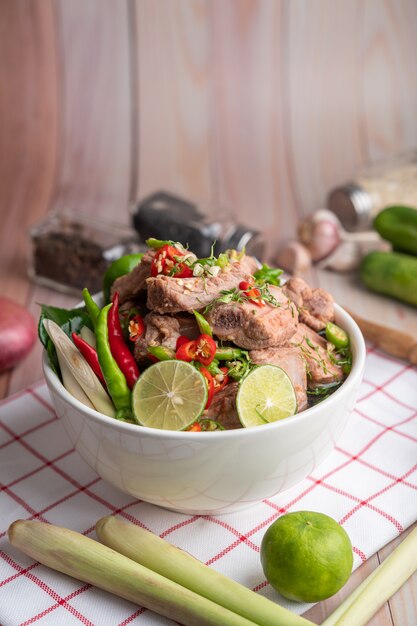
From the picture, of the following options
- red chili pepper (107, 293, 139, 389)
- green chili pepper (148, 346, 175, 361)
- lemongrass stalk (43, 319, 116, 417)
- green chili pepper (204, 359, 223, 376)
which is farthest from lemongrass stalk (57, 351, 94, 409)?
green chili pepper (204, 359, 223, 376)

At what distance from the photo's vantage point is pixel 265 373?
2279 mm

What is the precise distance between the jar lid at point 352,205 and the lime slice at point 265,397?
8.91ft

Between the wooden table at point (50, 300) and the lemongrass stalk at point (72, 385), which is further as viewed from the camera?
the wooden table at point (50, 300)

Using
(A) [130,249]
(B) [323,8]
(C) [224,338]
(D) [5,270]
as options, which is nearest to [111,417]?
(C) [224,338]

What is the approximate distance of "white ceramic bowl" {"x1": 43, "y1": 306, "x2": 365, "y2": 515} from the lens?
2197 millimetres

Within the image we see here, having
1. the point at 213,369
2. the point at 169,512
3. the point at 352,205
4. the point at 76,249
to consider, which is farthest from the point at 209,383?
the point at 352,205

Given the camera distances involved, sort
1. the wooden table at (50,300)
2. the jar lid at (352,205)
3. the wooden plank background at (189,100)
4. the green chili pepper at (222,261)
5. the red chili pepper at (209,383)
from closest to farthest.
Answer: the red chili pepper at (209,383)
the green chili pepper at (222,261)
the wooden table at (50,300)
the jar lid at (352,205)
the wooden plank background at (189,100)

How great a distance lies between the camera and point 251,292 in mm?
2436

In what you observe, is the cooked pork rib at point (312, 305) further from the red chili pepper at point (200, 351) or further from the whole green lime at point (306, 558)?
the whole green lime at point (306, 558)

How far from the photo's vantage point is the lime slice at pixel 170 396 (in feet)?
7.30

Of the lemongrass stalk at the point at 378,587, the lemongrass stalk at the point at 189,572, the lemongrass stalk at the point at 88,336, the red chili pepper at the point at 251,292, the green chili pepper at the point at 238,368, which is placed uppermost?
the red chili pepper at the point at 251,292

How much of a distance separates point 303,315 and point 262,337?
0.38 meters

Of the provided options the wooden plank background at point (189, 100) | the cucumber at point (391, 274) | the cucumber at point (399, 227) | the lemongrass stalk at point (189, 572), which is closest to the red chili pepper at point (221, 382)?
the lemongrass stalk at point (189, 572)

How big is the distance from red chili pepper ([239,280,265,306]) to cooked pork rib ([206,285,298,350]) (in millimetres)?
13
